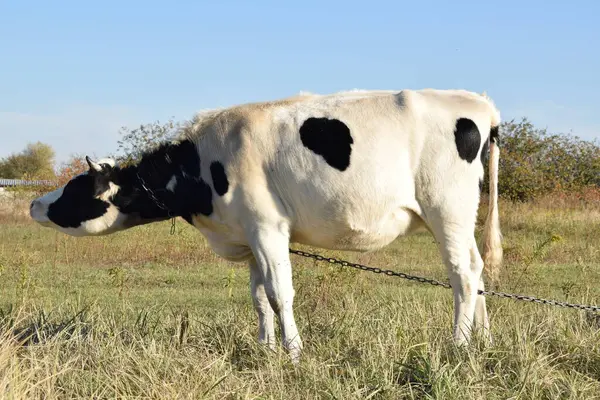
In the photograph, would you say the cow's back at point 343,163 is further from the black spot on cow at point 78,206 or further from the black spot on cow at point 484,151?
the black spot on cow at point 78,206

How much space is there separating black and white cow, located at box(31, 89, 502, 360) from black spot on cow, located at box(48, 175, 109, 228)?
3.5 inches

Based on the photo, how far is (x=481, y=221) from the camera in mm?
19531

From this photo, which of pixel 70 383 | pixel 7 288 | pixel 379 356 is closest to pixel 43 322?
pixel 70 383

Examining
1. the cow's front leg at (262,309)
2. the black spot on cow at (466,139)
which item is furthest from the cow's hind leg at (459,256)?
the cow's front leg at (262,309)

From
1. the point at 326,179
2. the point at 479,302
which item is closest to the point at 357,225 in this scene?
the point at 326,179

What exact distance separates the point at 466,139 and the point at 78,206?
3.79 m

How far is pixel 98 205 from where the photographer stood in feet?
25.6

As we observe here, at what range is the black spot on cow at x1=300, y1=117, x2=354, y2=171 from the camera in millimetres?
7090

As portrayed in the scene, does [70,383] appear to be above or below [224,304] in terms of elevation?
above

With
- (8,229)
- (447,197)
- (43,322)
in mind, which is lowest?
(8,229)

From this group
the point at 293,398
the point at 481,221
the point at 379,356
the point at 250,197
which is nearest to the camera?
the point at 293,398

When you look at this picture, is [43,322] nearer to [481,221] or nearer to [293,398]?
[293,398]

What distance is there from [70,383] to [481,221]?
14909mm

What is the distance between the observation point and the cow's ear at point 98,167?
25.0 feet
